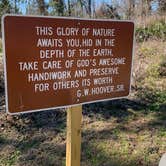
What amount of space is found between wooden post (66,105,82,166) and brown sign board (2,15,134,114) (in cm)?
10

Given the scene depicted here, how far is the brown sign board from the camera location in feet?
7.81

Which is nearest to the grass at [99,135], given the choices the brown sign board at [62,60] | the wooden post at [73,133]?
the wooden post at [73,133]

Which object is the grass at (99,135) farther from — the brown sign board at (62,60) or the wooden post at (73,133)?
the brown sign board at (62,60)

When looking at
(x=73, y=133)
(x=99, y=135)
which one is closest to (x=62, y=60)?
(x=73, y=133)

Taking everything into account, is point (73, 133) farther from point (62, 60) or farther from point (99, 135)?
point (99, 135)

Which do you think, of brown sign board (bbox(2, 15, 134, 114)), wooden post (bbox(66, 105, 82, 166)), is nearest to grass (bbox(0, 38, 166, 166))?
wooden post (bbox(66, 105, 82, 166))

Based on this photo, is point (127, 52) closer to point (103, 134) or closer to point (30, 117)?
point (103, 134)

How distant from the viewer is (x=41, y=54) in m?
2.46

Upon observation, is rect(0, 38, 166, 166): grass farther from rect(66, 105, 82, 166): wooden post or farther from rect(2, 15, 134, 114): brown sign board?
rect(2, 15, 134, 114): brown sign board

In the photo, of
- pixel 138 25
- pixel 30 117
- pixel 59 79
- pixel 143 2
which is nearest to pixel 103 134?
pixel 30 117

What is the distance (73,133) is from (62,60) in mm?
564

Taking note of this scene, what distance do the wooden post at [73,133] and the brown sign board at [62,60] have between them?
10 cm

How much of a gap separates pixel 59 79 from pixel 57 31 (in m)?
0.31

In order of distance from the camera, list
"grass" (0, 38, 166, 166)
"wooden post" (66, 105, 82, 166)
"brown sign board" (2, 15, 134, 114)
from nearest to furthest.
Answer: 1. "brown sign board" (2, 15, 134, 114)
2. "wooden post" (66, 105, 82, 166)
3. "grass" (0, 38, 166, 166)
